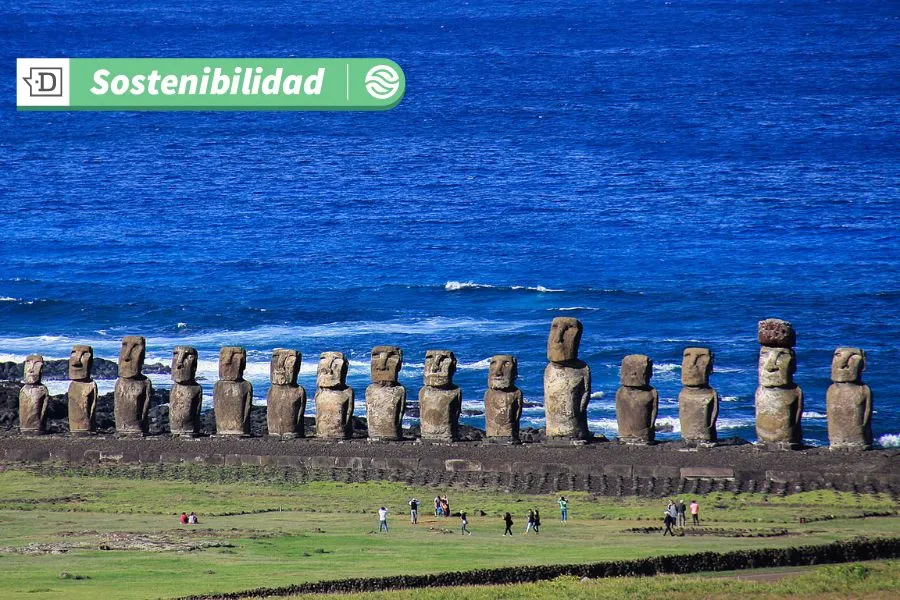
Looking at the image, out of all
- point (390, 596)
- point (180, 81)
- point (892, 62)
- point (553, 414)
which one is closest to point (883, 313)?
point (553, 414)

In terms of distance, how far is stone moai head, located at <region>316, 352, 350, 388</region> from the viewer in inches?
1777

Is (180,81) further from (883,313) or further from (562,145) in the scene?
(883,313)

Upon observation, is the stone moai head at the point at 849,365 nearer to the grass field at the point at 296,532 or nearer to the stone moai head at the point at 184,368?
the grass field at the point at 296,532

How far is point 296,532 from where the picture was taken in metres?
36.8

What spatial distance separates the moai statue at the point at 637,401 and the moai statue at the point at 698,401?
0.72 metres

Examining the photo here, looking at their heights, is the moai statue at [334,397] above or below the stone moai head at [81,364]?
below

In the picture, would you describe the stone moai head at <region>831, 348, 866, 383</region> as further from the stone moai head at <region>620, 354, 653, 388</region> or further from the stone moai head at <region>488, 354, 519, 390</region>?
the stone moai head at <region>488, 354, 519, 390</region>

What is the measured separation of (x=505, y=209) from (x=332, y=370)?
58005mm

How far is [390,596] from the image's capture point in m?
30.5

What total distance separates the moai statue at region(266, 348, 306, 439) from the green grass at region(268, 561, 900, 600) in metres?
15.1

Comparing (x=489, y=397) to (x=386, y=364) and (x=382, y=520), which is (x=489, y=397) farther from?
(x=382, y=520)

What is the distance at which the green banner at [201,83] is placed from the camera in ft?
380

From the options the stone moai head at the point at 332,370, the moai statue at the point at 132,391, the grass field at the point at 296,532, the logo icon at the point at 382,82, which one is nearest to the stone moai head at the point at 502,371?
the grass field at the point at 296,532

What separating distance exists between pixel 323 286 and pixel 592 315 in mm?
13495
